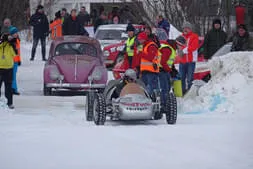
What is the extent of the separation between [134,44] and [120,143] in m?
7.50

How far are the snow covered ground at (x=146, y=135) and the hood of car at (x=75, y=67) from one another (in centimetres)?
134

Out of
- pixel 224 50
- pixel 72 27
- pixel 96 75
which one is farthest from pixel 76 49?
pixel 72 27

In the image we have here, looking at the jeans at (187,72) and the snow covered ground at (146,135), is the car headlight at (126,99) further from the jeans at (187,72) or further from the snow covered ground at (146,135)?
the jeans at (187,72)

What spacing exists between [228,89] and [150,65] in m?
1.69

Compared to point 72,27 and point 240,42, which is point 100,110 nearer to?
point 240,42

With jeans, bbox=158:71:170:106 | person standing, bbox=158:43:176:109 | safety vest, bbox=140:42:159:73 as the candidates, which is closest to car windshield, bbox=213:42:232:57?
person standing, bbox=158:43:176:109

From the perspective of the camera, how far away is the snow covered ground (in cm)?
1052

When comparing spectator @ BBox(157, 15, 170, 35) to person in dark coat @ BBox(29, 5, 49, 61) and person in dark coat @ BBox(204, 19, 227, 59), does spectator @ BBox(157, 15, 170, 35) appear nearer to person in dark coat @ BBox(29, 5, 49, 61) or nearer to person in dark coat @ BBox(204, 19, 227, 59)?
person in dark coat @ BBox(29, 5, 49, 61)

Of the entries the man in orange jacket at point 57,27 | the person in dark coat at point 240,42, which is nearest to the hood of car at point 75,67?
the person in dark coat at point 240,42

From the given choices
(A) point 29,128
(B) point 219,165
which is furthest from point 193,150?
(A) point 29,128

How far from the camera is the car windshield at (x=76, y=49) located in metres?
21.3

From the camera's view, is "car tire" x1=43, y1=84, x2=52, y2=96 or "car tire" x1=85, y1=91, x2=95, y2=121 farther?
"car tire" x1=43, y1=84, x2=52, y2=96

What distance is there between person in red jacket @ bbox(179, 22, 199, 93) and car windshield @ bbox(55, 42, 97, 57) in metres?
2.67

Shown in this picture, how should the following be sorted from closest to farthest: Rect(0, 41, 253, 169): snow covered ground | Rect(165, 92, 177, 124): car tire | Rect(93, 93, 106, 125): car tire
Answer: Rect(0, 41, 253, 169): snow covered ground, Rect(93, 93, 106, 125): car tire, Rect(165, 92, 177, 124): car tire
